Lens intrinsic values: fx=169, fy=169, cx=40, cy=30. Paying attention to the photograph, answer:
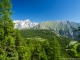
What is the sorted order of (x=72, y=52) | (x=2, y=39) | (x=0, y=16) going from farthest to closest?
(x=72, y=52)
(x=2, y=39)
(x=0, y=16)

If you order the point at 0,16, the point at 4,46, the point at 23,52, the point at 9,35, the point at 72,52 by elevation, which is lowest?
the point at 72,52

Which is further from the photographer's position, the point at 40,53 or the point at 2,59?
the point at 40,53

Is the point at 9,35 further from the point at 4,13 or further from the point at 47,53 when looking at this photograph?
the point at 47,53

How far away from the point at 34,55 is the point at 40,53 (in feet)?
9.61

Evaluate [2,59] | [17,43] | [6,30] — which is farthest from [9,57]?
[17,43]

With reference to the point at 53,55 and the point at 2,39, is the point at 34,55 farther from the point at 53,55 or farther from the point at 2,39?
the point at 2,39

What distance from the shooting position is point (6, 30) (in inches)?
944

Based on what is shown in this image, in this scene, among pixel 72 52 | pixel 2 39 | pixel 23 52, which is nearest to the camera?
pixel 2 39

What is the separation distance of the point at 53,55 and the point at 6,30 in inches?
1454

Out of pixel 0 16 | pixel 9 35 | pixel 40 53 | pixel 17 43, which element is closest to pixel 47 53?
pixel 40 53

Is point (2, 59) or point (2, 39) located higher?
point (2, 39)

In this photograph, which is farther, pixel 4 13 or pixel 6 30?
pixel 6 30

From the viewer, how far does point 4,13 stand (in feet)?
69.7

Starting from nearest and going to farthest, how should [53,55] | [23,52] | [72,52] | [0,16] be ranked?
[0,16] → [23,52] → [53,55] → [72,52]
